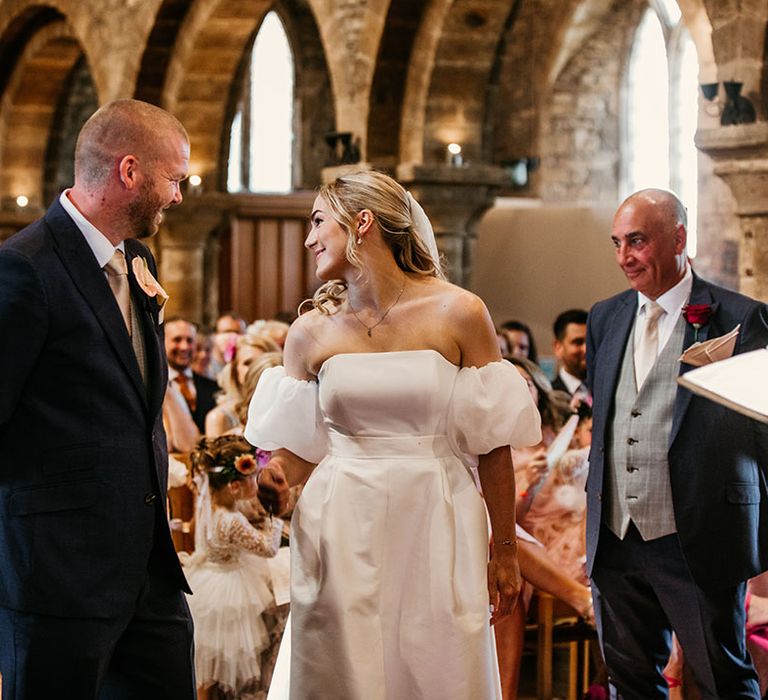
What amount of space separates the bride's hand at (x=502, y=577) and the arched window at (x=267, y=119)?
50.4 feet

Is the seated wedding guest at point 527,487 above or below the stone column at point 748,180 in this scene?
below

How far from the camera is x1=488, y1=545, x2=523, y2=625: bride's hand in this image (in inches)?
115

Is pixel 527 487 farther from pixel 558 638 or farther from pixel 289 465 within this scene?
pixel 289 465

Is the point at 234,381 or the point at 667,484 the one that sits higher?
the point at 667,484

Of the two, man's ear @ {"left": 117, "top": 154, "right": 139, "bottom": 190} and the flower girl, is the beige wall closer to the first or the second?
the flower girl

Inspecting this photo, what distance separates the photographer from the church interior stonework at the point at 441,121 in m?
9.05

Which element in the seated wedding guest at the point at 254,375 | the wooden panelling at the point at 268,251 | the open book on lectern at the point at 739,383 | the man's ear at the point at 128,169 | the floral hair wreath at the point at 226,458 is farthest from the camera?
the wooden panelling at the point at 268,251

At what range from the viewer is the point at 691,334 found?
→ 11.2ft

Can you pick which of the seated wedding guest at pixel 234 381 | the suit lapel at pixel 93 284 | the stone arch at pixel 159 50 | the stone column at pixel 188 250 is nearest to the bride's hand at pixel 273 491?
the suit lapel at pixel 93 284

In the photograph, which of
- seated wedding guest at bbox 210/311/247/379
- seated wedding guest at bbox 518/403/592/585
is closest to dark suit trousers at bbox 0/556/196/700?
seated wedding guest at bbox 518/403/592/585

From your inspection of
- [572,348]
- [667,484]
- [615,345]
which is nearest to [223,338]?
[572,348]

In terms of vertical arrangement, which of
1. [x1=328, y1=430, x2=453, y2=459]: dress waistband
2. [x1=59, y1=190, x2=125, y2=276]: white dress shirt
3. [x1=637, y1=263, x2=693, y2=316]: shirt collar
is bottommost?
[x1=328, y1=430, x2=453, y2=459]: dress waistband

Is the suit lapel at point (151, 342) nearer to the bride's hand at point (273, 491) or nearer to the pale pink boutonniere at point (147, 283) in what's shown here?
the pale pink boutonniere at point (147, 283)

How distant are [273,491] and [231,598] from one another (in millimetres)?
1418
